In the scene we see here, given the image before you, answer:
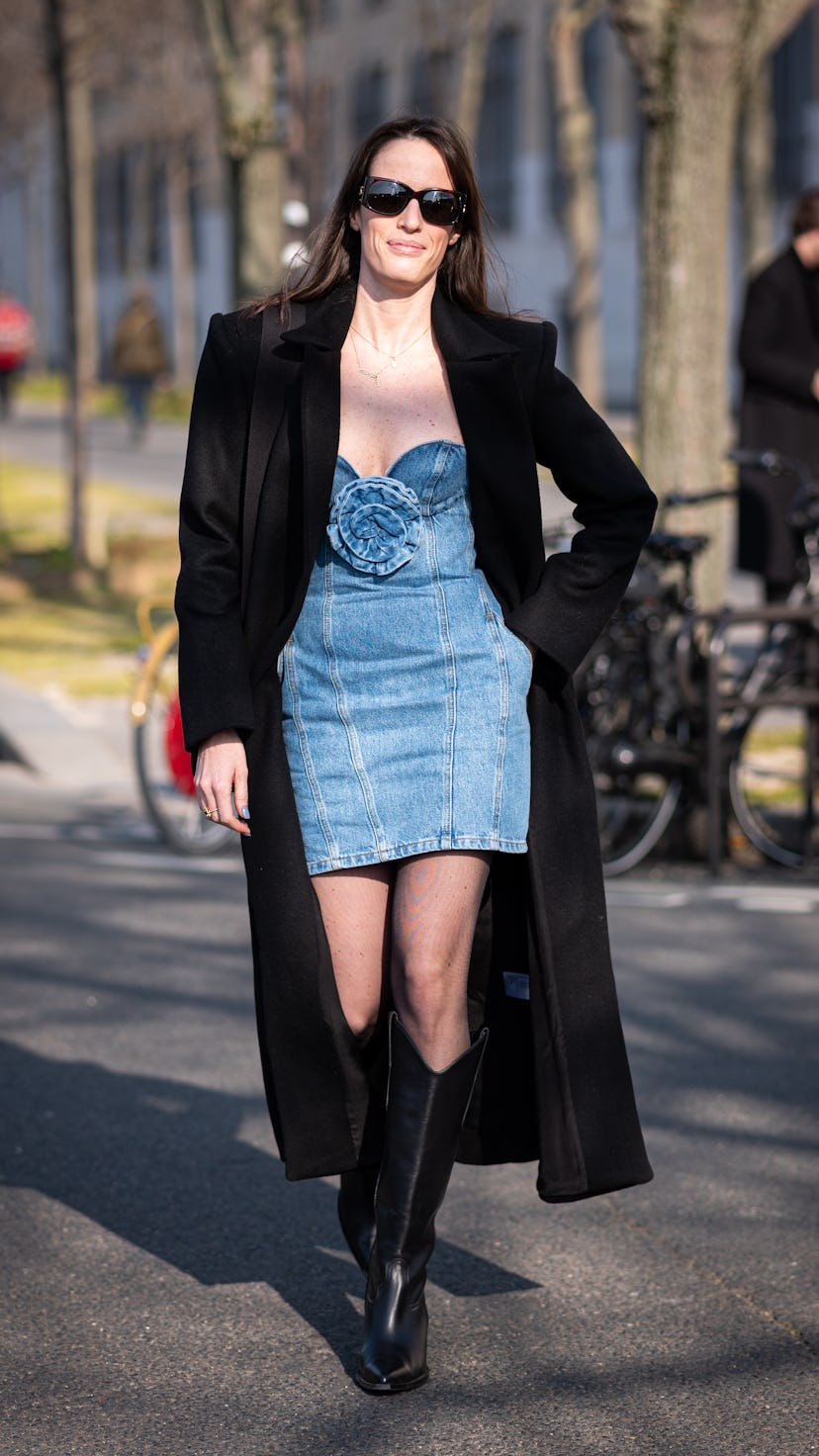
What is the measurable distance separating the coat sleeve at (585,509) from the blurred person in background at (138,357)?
2666cm

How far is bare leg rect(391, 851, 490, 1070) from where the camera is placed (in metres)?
3.19

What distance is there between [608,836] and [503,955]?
376cm

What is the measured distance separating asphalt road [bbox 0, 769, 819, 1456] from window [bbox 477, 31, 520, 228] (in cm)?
4322

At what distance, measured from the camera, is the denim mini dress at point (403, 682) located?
3143mm

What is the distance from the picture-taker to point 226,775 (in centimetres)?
319

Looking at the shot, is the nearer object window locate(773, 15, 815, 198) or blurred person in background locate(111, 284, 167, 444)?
blurred person in background locate(111, 284, 167, 444)

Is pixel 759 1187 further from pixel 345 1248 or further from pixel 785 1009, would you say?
pixel 785 1009

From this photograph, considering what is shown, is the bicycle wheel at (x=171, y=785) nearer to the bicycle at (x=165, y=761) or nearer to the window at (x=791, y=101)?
the bicycle at (x=165, y=761)

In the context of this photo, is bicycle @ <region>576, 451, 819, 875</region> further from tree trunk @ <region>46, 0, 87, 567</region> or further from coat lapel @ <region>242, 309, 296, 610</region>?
tree trunk @ <region>46, 0, 87, 567</region>

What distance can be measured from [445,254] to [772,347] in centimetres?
493

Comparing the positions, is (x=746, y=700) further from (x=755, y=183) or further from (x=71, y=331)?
(x=755, y=183)

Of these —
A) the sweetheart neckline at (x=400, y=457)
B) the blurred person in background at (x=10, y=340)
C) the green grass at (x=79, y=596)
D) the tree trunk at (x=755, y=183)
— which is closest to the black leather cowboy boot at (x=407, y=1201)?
the sweetheart neckline at (x=400, y=457)

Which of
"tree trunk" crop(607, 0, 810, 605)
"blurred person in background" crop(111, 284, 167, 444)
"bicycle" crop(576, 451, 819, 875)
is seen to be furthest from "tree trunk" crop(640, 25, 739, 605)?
"blurred person in background" crop(111, 284, 167, 444)

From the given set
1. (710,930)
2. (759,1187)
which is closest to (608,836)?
(710,930)
